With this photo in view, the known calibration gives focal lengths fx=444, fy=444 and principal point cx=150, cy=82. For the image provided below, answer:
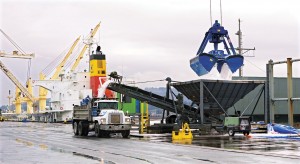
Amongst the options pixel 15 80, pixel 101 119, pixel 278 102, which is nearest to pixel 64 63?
pixel 15 80

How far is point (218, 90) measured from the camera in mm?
37000

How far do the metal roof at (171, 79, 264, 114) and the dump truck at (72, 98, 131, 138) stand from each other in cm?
683

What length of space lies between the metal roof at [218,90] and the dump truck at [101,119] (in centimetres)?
683

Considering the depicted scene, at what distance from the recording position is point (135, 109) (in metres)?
98.1

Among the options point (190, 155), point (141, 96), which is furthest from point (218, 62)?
point (190, 155)

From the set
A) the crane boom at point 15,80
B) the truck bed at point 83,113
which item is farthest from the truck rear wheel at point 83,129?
the crane boom at point 15,80

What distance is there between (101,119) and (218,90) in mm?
10442

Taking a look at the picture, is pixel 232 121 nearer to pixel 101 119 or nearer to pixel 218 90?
pixel 218 90

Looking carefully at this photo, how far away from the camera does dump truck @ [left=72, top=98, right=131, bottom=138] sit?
107 ft

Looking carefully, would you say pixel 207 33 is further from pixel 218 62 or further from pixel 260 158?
pixel 260 158

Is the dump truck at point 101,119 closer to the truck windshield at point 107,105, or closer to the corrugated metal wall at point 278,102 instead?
the truck windshield at point 107,105

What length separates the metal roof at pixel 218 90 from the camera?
1435 inches

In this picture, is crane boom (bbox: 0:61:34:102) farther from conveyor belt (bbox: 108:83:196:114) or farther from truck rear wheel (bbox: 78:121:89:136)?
truck rear wheel (bbox: 78:121:89:136)

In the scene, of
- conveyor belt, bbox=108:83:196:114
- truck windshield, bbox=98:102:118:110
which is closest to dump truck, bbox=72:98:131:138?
truck windshield, bbox=98:102:118:110
